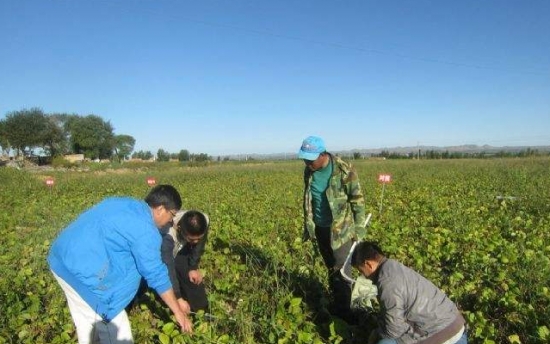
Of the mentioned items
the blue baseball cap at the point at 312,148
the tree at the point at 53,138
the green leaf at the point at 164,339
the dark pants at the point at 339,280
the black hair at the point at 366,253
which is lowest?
the green leaf at the point at 164,339

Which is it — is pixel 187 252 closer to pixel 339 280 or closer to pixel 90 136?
pixel 339 280

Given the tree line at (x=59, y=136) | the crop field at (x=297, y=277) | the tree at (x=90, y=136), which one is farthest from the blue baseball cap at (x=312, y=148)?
the tree at (x=90, y=136)

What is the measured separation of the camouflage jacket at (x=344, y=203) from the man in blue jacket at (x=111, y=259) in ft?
5.02

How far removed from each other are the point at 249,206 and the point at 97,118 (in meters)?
64.7

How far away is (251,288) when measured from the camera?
14.0 feet

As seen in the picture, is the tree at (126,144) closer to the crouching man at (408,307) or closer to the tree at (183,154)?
the tree at (183,154)

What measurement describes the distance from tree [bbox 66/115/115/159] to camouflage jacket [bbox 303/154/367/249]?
67.4 meters

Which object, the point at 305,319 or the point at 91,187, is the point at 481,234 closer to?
the point at 305,319

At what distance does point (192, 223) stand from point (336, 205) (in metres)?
1.26

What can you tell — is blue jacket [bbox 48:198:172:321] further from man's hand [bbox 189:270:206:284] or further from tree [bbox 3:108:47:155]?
tree [bbox 3:108:47:155]

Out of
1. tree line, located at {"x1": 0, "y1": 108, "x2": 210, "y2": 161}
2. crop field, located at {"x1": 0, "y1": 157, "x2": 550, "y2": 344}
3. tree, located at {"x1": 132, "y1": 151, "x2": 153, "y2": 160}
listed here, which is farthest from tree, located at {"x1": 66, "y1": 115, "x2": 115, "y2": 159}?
crop field, located at {"x1": 0, "y1": 157, "x2": 550, "y2": 344}

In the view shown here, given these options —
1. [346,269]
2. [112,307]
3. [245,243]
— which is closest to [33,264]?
[245,243]

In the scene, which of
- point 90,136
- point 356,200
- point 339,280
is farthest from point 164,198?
point 90,136

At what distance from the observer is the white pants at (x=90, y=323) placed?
2510 millimetres
